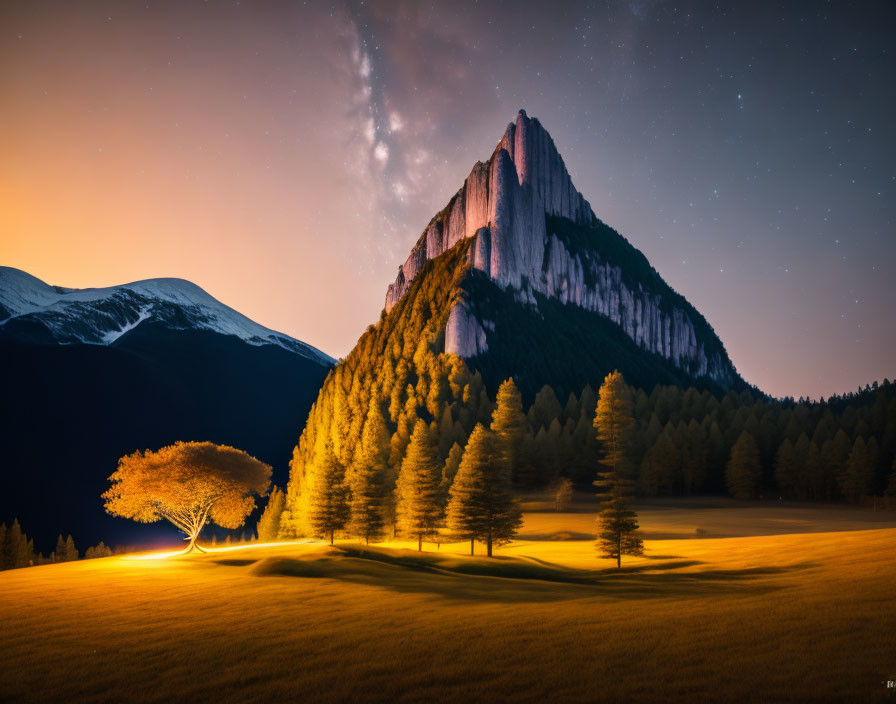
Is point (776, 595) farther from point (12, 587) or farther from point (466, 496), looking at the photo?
point (12, 587)

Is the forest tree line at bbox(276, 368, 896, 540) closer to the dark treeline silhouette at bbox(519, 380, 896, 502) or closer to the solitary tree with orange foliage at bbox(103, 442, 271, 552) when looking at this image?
the dark treeline silhouette at bbox(519, 380, 896, 502)

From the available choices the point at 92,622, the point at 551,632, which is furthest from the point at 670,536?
the point at 92,622

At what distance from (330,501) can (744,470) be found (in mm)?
76454

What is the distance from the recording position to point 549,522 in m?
74.8

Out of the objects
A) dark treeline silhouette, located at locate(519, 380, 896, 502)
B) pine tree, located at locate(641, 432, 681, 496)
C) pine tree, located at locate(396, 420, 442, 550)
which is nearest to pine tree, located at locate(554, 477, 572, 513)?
dark treeline silhouette, located at locate(519, 380, 896, 502)

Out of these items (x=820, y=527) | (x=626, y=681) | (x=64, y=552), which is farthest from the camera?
(x=64, y=552)

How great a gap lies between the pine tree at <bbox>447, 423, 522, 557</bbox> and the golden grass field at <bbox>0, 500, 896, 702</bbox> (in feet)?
60.6

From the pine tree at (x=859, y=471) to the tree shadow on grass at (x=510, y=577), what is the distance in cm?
6611

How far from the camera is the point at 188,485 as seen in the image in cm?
5156

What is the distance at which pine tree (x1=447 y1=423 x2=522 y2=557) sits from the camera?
50906mm

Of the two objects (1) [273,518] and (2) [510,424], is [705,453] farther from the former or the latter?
(1) [273,518]

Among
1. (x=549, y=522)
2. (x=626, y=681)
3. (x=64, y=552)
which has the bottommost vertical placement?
(x=64, y=552)

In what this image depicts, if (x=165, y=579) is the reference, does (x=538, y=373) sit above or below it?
above

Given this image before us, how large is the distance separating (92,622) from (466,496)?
3578 centimetres
